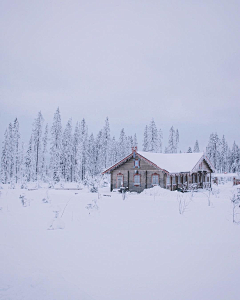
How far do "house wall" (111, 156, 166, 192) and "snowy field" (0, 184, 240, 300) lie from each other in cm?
1934

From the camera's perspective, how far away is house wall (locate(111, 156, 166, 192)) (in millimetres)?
31005

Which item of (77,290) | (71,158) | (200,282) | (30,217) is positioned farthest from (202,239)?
(71,158)

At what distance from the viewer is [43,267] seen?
6262 millimetres

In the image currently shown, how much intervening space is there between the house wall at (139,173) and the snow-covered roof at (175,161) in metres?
0.98

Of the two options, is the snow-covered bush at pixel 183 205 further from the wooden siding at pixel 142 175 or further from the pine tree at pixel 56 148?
the pine tree at pixel 56 148

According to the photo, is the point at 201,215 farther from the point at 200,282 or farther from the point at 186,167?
the point at 186,167

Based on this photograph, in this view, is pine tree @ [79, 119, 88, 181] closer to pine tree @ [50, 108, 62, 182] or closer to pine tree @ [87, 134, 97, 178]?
pine tree @ [87, 134, 97, 178]

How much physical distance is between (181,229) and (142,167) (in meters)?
21.7

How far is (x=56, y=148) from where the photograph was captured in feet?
162

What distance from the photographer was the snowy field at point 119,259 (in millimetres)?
5184

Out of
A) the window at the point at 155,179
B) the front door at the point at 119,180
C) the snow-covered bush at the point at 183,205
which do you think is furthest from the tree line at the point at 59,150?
the snow-covered bush at the point at 183,205

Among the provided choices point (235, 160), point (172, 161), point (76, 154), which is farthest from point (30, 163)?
point (235, 160)

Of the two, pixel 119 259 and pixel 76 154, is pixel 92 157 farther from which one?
pixel 119 259

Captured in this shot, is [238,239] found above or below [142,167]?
below
